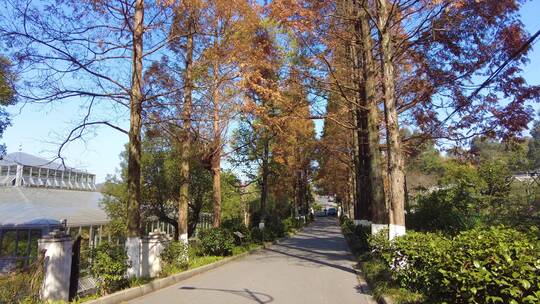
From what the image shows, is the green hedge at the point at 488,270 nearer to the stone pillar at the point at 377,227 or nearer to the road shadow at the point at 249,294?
the road shadow at the point at 249,294

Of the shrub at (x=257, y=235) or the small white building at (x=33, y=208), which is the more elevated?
the small white building at (x=33, y=208)

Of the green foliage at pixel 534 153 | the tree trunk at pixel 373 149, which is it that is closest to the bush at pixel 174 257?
the tree trunk at pixel 373 149

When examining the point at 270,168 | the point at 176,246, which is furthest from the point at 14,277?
the point at 270,168

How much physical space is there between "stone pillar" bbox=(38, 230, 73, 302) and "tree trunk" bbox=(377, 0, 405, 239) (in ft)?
24.5

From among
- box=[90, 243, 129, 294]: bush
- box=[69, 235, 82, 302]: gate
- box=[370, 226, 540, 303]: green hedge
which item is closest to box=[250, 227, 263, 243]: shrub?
box=[90, 243, 129, 294]: bush

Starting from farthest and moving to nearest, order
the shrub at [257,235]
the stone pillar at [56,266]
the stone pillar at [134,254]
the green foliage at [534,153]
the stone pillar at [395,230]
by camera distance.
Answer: the green foliage at [534,153] < the shrub at [257,235] < the stone pillar at [395,230] < the stone pillar at [134,254] < the stone pillar at [56,266]

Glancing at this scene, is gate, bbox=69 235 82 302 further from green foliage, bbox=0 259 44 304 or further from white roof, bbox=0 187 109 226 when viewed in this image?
white roof, bbox=0 187 109 226

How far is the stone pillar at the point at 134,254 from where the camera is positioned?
1118cm

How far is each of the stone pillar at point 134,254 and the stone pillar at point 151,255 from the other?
1.97 feet

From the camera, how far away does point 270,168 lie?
1156 inches

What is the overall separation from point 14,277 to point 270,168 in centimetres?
2187

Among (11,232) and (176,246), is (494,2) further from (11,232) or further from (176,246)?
(11,232)

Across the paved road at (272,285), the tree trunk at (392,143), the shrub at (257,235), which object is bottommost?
the paved road at (272,285)

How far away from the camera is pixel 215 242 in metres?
17.9
